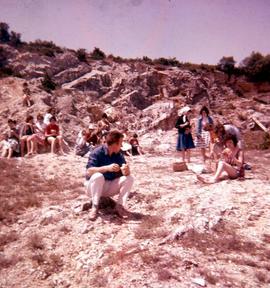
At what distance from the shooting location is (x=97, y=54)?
125 feet

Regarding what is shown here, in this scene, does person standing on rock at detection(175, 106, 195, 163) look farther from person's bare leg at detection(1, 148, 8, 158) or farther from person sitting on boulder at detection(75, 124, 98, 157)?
person's bare leg at detection(1, 148, 8, 158)

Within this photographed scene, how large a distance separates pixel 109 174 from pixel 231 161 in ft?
10.4

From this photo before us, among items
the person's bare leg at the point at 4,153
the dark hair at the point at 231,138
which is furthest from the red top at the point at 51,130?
the dark hair at the point at 231,138

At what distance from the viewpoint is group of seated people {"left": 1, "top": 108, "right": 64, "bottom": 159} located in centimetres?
1364

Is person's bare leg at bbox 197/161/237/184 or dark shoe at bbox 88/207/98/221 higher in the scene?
person's bare leg at bbox 197/161/237/184

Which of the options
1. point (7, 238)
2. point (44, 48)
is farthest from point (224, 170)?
point (44, 48)

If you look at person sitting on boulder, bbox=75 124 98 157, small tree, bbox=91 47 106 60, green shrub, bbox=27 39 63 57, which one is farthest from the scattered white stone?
small tree, bbox=91 47 106 60

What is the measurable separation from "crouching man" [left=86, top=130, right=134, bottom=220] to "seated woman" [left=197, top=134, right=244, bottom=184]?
8.57 feet

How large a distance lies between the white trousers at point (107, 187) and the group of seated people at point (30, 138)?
23.4 feet

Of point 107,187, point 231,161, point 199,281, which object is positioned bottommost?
point 199,281

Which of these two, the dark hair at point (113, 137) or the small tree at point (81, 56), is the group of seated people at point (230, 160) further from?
the small tree at point (81, 56)

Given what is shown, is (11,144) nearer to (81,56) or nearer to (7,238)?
(7,238)

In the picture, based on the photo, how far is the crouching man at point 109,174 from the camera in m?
6.70

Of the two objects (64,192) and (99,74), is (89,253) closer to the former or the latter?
(64,192)
